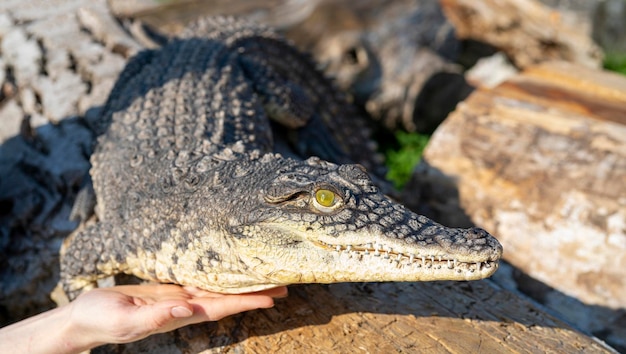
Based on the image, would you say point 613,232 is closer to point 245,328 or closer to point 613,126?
point 613,126

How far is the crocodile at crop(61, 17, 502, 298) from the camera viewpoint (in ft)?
6.82

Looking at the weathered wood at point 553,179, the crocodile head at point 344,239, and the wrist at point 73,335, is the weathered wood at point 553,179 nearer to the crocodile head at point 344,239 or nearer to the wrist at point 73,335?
the crocodile head at point 344,239

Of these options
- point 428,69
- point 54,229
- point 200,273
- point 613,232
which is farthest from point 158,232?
point 428,69

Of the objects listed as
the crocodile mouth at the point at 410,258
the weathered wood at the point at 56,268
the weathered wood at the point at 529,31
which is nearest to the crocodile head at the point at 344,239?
the crocodile mouth at the point at 410,258

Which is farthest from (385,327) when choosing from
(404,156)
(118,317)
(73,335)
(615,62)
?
(615,62)

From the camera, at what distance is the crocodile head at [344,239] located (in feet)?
6.67

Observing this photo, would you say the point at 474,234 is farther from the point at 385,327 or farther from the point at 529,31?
the point at 529,31

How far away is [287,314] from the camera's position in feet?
8.22

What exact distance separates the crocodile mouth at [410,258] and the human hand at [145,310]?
0.46 m

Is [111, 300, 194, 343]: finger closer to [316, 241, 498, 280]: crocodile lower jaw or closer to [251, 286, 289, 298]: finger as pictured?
[251, 286, 289, 298]: finger

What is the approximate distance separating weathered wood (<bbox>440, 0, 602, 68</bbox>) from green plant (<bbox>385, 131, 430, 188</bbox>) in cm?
119

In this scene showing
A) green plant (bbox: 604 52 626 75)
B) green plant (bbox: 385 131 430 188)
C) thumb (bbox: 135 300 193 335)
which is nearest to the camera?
thumb (bbox: 135 300 193 335)

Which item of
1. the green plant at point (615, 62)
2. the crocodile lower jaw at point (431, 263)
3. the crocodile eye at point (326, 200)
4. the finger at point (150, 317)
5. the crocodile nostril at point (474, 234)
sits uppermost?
the crocodile eye at point (326, 200)

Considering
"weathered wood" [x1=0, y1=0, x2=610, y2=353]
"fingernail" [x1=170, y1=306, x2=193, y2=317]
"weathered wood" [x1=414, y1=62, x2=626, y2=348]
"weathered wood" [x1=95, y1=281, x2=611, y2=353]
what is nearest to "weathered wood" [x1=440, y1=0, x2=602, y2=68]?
"weathered wood" [x1=414, y1=62, x2=626, y2=348]
